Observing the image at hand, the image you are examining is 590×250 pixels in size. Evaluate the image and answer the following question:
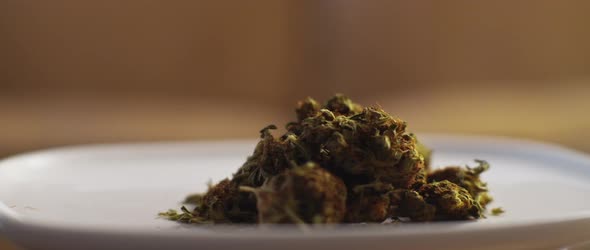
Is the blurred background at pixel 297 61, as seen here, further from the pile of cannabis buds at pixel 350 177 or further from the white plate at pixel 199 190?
the pile of cannabis buds at pixel 350 177

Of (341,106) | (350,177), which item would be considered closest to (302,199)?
(350,177)

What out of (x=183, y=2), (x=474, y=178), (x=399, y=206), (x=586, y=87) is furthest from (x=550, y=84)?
(x=399, y=206)

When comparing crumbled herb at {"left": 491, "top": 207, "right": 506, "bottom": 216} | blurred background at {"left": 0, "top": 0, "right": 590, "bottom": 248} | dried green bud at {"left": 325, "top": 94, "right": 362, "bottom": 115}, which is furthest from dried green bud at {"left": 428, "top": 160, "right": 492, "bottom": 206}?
blurred background at {"left": 0, "top": 0, "right": 590, "bottom": 248}

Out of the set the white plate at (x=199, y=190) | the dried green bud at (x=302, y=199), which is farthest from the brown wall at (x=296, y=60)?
the dried green bud at (x=302, y=199)

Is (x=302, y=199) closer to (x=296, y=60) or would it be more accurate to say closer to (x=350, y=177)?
(x=350, y=177)

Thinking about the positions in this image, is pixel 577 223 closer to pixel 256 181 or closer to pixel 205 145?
pixel 256 181
